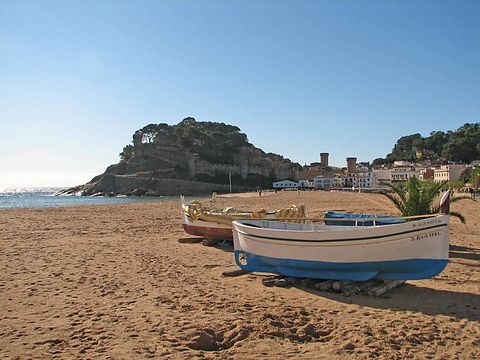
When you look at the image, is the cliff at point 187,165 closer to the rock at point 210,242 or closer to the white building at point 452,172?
the white building at point 452,172

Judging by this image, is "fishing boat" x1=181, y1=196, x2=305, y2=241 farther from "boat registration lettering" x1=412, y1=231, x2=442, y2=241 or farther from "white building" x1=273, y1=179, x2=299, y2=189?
"white building" x1=273, y1=179, x2=299, y2=189

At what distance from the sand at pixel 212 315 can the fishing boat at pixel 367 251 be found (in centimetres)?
47

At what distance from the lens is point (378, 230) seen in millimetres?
7191

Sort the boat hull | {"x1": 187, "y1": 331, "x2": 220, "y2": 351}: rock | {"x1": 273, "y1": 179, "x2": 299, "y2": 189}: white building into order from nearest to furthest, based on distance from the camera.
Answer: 1. {"x1": 187, "y1": 331, "x2": 220, "y2": 351}: rock
2. the boat hull
3. {"x1": 273, "y1": 179, "x2": 299, "y2": 189}: white building

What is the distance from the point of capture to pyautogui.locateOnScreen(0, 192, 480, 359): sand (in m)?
4.90

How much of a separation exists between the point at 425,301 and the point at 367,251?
1.24 m

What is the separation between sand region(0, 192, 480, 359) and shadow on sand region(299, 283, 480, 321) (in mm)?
17

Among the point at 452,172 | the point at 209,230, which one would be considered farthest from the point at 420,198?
the point at 452,172

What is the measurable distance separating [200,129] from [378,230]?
152 metres

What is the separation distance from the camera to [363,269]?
7.35 m

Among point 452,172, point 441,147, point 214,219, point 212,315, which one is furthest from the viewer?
point 441,147

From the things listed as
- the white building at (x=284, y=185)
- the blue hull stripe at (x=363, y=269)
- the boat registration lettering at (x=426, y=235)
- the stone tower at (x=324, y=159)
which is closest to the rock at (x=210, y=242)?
the blue hull stripe at (x=363, y=269)

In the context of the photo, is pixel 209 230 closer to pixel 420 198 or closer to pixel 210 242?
pixel 210 242

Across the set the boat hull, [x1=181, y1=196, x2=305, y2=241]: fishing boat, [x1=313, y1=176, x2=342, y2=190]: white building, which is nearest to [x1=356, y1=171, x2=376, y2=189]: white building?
[x1=313, y1=176, x2=342, y2=190]: white building
